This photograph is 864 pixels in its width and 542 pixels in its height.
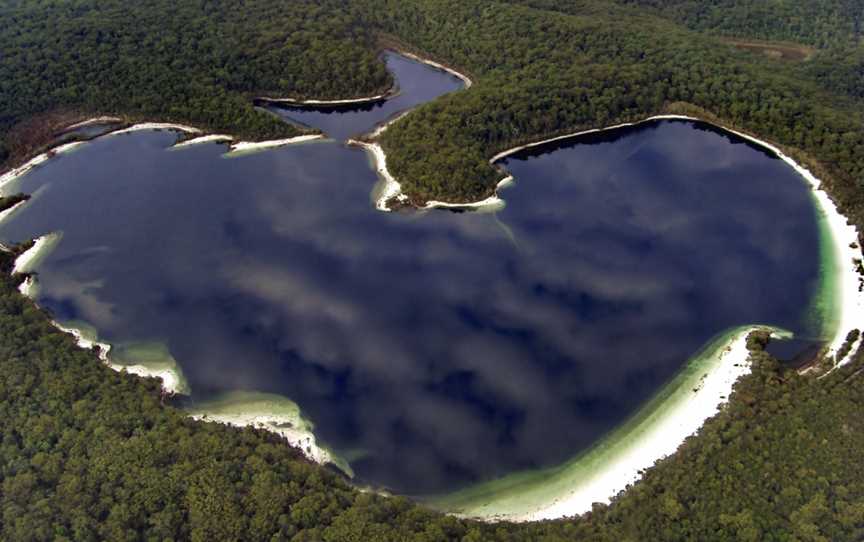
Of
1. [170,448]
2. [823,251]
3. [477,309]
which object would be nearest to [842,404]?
[823,251]

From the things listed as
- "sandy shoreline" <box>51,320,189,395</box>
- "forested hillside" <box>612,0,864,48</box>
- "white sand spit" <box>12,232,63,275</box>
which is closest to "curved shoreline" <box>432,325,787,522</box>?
"sandy shoreline" <box>51,320,189,395</box>

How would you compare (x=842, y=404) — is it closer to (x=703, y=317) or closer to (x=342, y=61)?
(x=703, y=317)

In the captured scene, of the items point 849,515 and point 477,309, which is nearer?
A: point 849,515

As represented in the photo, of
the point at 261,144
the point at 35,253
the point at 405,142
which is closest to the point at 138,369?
the point at 35,253

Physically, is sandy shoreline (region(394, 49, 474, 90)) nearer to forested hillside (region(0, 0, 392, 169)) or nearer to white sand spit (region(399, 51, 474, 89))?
white sand spit (region(399, 51, 474, 89))

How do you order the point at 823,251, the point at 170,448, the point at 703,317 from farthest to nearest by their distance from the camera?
the point at 823,251
the point at 703,317
the point at 170,448

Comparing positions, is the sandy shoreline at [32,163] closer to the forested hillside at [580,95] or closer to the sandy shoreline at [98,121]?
the sandy shoreline at [98,121]

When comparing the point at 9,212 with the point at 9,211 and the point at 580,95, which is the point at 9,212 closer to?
the point at 9,211
